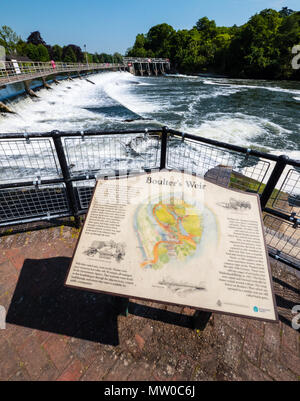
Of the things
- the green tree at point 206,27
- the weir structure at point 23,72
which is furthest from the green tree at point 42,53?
the green tree at point 206,27

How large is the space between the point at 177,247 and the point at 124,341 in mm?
1362

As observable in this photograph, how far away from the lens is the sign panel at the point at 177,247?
1.53 meters

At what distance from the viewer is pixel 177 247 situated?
68.0 inches

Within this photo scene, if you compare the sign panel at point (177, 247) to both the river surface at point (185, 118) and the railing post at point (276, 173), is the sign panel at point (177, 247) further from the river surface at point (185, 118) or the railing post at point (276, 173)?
the river surface at point (185, 118)

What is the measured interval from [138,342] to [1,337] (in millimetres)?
1534

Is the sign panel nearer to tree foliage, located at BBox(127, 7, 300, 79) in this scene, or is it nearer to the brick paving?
the brick paving

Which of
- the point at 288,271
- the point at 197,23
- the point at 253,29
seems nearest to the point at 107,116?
the point at 288,271

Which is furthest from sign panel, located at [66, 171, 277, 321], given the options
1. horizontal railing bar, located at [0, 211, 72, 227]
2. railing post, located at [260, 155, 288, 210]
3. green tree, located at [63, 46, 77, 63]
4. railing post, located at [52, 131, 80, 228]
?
green tree, located at [63, 46, 77, 63]

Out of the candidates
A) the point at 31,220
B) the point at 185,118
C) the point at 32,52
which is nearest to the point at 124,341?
the point at 31,220

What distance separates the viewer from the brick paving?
6.50 ft

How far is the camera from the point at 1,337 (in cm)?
218

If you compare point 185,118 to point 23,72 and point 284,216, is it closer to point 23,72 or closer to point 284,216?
point 284,216

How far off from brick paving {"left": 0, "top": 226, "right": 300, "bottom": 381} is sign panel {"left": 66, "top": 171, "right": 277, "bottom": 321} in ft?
3.36
